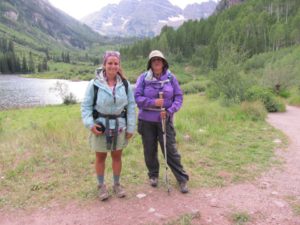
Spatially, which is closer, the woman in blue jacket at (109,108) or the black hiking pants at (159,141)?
the woman in blue jacket at (109,108)

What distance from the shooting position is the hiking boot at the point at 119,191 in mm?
5221

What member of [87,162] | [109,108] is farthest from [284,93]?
[109,108]

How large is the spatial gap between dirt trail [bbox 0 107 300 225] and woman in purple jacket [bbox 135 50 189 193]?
0.51 metres

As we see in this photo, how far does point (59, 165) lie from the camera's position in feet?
22.1

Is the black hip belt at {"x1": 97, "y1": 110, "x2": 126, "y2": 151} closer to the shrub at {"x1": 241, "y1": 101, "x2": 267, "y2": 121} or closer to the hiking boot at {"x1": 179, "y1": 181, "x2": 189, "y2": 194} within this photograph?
the hiking boot at {"x1": 179, "y1": 181, "x2": 189, "y2": 194}

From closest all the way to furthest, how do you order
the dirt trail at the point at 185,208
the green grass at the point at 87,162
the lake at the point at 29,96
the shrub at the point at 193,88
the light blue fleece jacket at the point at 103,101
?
the dirt trail at the point at 185,208
the light blue fleece jacket at the point at 103,101
the green grass at the point at 87,162
the lake at the point at 29,96
the shrub at the point at 193,88

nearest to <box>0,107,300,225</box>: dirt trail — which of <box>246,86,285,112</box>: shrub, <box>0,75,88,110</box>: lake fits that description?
<box>246,86,285,112</box>: shrub

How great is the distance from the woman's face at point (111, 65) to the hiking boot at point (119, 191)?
83.3 inches

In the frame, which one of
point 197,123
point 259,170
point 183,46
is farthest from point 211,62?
point 259,170

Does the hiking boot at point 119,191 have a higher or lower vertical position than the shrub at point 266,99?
lower

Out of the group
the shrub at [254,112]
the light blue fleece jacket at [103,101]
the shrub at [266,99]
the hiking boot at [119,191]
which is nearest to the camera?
the light blue fleece jacket at [103,101]

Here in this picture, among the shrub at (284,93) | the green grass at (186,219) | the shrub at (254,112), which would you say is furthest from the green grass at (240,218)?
the shrub at (284,93)

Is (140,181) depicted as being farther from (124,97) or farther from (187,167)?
(124,97)

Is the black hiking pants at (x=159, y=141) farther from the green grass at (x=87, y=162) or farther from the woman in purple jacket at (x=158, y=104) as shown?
the green grass at (x=87, y=162)
